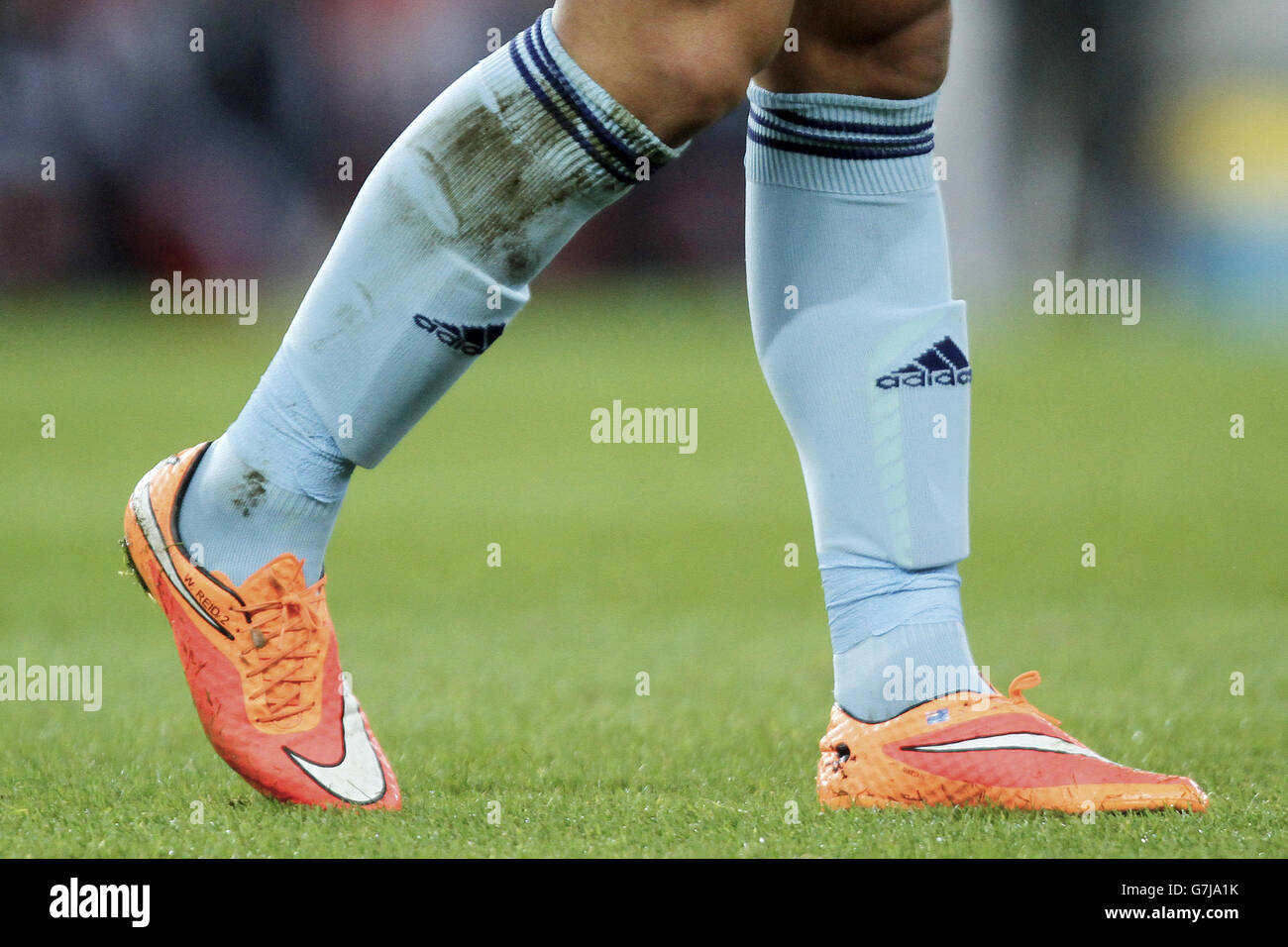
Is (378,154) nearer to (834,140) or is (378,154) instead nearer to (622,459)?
(622,459)

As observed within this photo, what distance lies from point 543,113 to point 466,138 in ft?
0.21

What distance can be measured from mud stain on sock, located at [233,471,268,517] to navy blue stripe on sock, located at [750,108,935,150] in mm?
575

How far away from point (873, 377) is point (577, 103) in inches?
17.7

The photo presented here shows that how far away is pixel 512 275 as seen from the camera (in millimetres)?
1244

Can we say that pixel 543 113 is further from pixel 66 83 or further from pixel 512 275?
pixel 66 83

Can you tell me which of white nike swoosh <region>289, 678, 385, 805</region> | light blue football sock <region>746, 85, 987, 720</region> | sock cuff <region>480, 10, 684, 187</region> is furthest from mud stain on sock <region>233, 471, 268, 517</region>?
light blue football sock <region>746, 85, 987, 720</region>

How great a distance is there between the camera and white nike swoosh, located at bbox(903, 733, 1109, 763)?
56.7 inches

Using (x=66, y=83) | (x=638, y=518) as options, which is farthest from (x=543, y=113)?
(x=66, y=83)

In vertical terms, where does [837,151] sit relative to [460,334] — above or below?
above

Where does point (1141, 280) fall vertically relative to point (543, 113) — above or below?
above

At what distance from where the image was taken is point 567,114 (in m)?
1.19

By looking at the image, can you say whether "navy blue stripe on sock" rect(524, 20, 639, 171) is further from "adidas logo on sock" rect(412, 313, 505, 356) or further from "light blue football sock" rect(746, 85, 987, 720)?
"light blue football sock" rect(746, 85, 987, 720)

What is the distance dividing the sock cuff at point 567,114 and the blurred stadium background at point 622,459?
510 mm

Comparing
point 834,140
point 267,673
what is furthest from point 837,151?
point 267,673
